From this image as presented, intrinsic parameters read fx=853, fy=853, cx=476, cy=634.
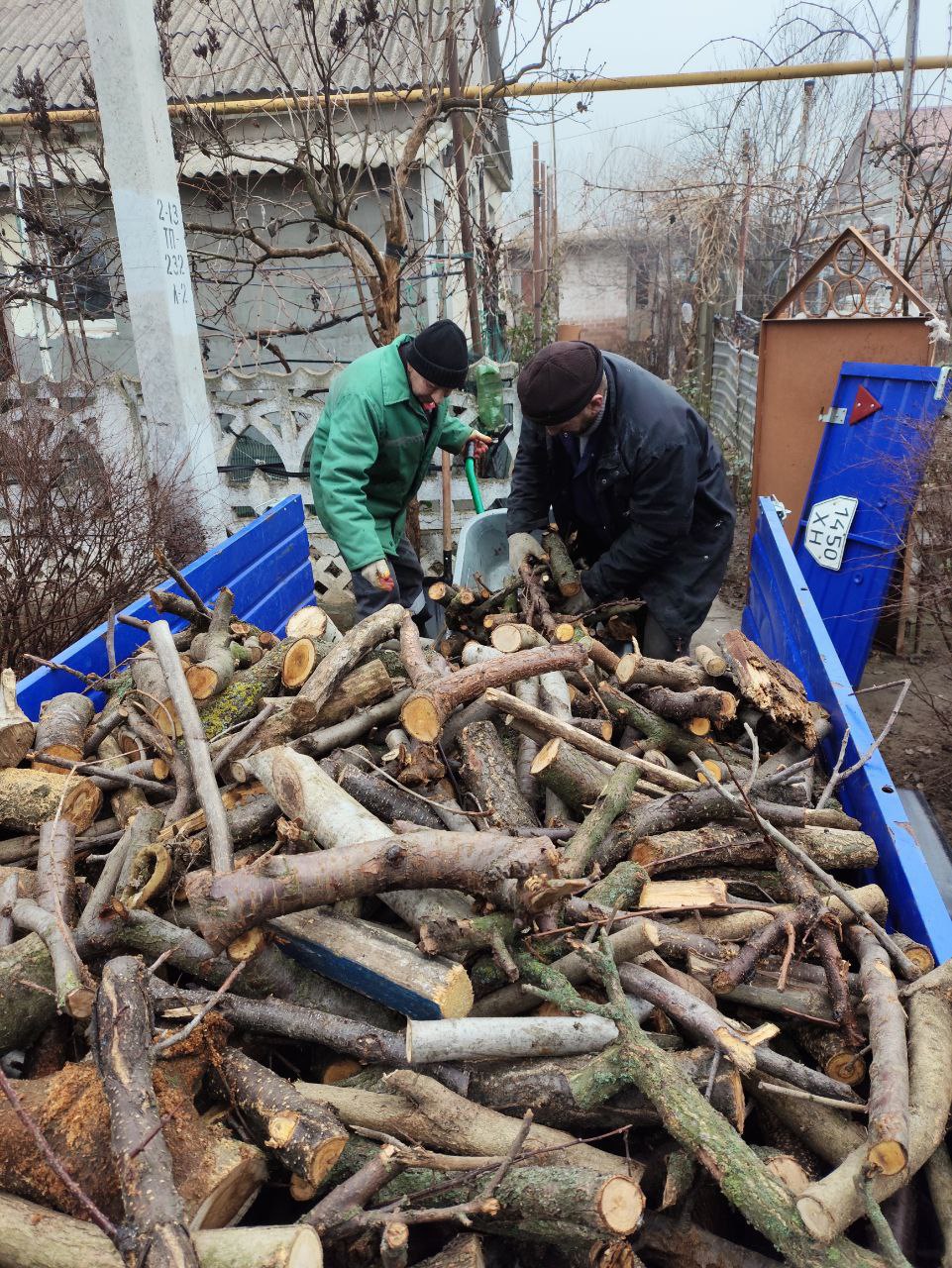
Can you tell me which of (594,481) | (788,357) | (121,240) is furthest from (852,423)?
(121,240)

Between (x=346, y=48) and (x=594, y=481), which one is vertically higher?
(x=346, y=48)

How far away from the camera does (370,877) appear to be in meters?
1.94

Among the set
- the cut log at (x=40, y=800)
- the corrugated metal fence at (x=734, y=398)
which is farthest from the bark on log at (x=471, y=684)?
the corrugated metal fence at (x=734, y=398)

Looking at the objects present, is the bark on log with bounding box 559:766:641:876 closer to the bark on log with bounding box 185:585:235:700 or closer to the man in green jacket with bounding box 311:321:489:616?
the bark on log with bounding box 185:585:235:700

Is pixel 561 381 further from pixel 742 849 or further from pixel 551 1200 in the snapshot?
pixel 551 1200

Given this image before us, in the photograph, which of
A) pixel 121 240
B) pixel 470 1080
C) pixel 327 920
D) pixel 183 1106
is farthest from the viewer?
pixel 121 240

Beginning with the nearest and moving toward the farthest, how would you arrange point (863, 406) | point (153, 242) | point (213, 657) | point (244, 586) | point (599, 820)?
1. point (599, 820)
2. point (213, 657)
3. point (244, 586)
4. point (153, 242)
5. point (863, 406)

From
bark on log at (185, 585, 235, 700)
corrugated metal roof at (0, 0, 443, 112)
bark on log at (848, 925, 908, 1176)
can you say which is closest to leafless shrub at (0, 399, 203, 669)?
bark on log at (185, 585, 235, 700)

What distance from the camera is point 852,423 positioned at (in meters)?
5.47

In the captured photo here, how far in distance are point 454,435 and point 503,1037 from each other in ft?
12.1

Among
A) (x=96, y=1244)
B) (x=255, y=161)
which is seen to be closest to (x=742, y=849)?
(x=96, y=1244)

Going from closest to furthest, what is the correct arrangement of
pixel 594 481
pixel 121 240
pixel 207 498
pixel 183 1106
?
pixel 183 1106 < pixel 594 481 < pixel 121 240 < pixel 207 498

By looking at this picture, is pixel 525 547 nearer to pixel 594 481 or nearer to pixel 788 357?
pixel 594 481

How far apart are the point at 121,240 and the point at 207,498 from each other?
1.63m
